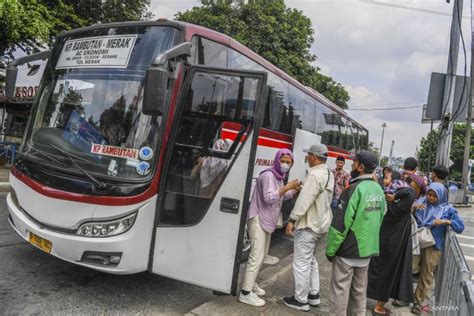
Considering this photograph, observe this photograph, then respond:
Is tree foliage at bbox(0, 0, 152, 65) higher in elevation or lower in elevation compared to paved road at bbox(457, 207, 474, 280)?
higher

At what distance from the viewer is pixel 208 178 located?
13.5 feet

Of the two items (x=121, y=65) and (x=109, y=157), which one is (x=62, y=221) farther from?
(x=121, y=65)

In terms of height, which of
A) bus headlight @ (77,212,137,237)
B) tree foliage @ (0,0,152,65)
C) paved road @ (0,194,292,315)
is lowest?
paved road @ (0,194,292,315)

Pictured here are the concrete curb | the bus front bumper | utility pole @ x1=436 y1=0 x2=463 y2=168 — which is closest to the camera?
the bus front bumper

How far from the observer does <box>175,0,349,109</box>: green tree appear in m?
16.9

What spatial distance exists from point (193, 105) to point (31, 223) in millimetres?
2131

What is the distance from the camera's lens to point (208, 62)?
186 inches

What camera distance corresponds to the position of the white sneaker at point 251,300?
429cm

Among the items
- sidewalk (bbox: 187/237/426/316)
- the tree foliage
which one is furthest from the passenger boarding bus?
the tree foliage

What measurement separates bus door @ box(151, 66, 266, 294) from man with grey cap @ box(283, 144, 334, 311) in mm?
777

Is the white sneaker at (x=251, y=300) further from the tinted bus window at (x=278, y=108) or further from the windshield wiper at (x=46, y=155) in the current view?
the tinted bus window at (x=278, y=108)

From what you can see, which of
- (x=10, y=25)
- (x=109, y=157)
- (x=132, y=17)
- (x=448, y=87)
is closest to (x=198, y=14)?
(x=132, y=17)

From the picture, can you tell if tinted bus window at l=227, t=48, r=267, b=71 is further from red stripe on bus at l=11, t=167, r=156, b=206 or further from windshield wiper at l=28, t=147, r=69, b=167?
windshield wiper at l=28, t=147, r=69, b=167

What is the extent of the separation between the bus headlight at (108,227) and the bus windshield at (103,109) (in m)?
0.43
